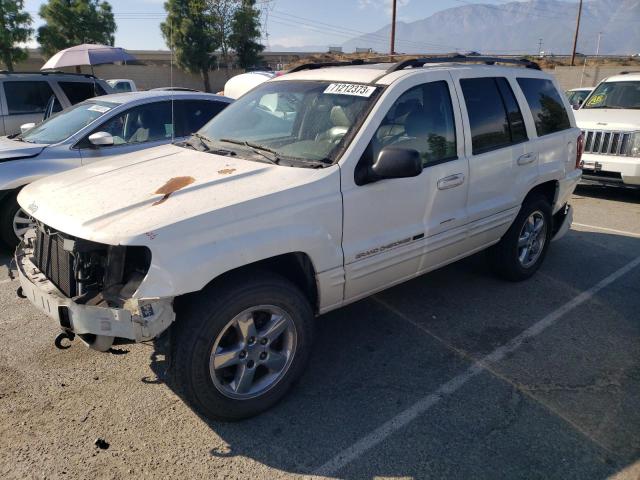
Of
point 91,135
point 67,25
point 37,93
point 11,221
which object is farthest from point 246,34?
point 11,221

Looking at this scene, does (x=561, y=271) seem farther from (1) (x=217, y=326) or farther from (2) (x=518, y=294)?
(1) (x=217, y=326)

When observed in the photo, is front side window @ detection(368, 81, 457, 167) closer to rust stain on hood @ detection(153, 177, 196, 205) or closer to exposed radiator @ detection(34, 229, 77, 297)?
rust stain on hood @ detection(153, 177, 196, 205)

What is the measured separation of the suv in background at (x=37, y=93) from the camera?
8188 mm

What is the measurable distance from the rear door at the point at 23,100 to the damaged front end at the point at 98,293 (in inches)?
260

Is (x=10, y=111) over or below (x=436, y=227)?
over

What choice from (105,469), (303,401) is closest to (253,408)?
(303,401)

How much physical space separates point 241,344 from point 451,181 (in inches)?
77.5

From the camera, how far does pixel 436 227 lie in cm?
372

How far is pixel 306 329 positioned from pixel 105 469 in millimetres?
1286

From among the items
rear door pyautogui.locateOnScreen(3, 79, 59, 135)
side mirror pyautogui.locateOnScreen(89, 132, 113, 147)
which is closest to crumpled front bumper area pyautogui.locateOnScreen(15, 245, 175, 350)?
side mirror pyautogui.locateOnScreen(89, 132, 113, 147)

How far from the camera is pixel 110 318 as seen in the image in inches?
97.4

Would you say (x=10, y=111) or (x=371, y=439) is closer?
(x=371, y=439)

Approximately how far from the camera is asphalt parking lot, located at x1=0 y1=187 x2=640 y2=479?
2621 millimetres

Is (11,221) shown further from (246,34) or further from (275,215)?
(246,34)
